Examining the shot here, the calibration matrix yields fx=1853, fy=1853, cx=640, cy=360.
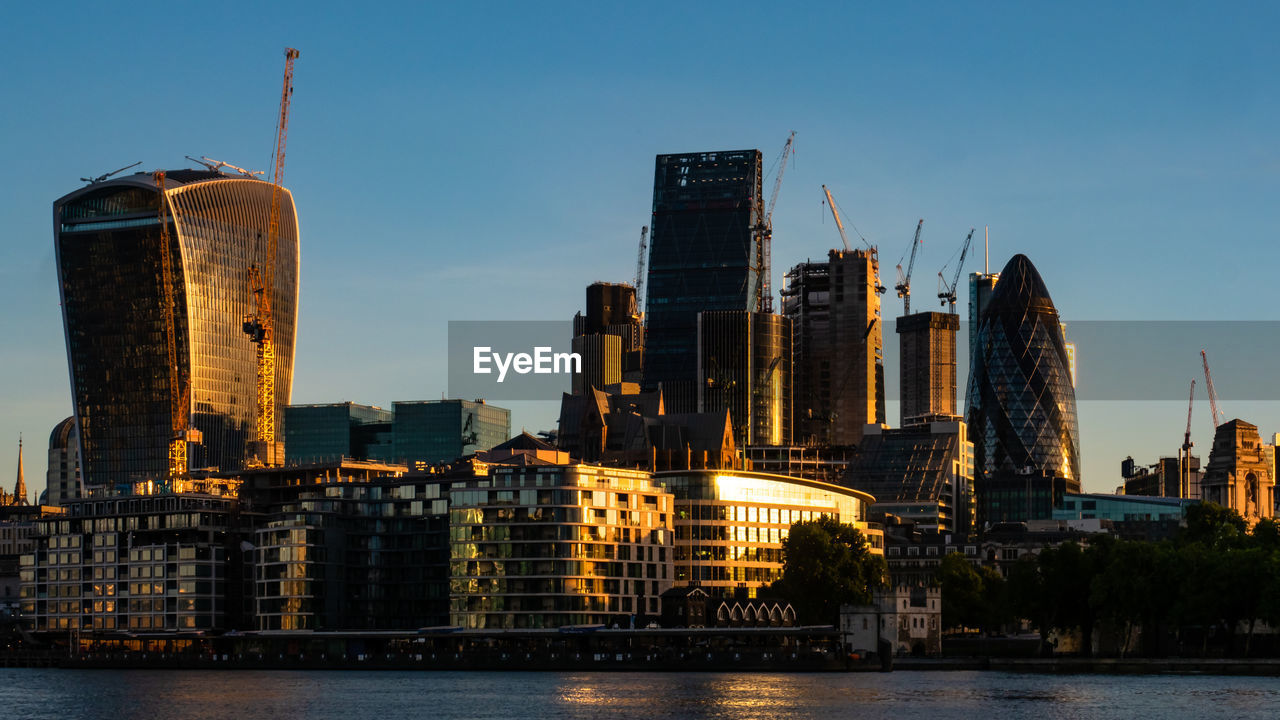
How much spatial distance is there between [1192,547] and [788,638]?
41.2m

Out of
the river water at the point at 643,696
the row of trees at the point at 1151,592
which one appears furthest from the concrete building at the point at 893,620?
the row of trees at the point at 1151,592

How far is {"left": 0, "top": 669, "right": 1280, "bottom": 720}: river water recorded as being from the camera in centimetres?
12675

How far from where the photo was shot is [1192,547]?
581 feet

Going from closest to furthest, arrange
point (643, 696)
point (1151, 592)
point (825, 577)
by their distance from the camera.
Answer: point (643, 696)
point (1151, 592)
point (825, 577)

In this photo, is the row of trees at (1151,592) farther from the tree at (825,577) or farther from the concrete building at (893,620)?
the tree at (825,577)

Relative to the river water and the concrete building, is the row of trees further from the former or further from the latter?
the concrete building

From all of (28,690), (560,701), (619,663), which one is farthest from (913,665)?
(28,690)

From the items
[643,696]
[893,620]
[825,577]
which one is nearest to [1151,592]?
[893,620]

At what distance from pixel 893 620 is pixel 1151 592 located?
2541cm

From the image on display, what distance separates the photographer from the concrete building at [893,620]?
18200 centimetres

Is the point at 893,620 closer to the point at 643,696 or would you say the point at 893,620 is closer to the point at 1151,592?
the point at 1151,592

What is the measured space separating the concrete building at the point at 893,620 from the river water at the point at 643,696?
28.7ft

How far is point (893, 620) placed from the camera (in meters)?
183

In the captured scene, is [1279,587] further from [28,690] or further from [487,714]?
[28,690]
